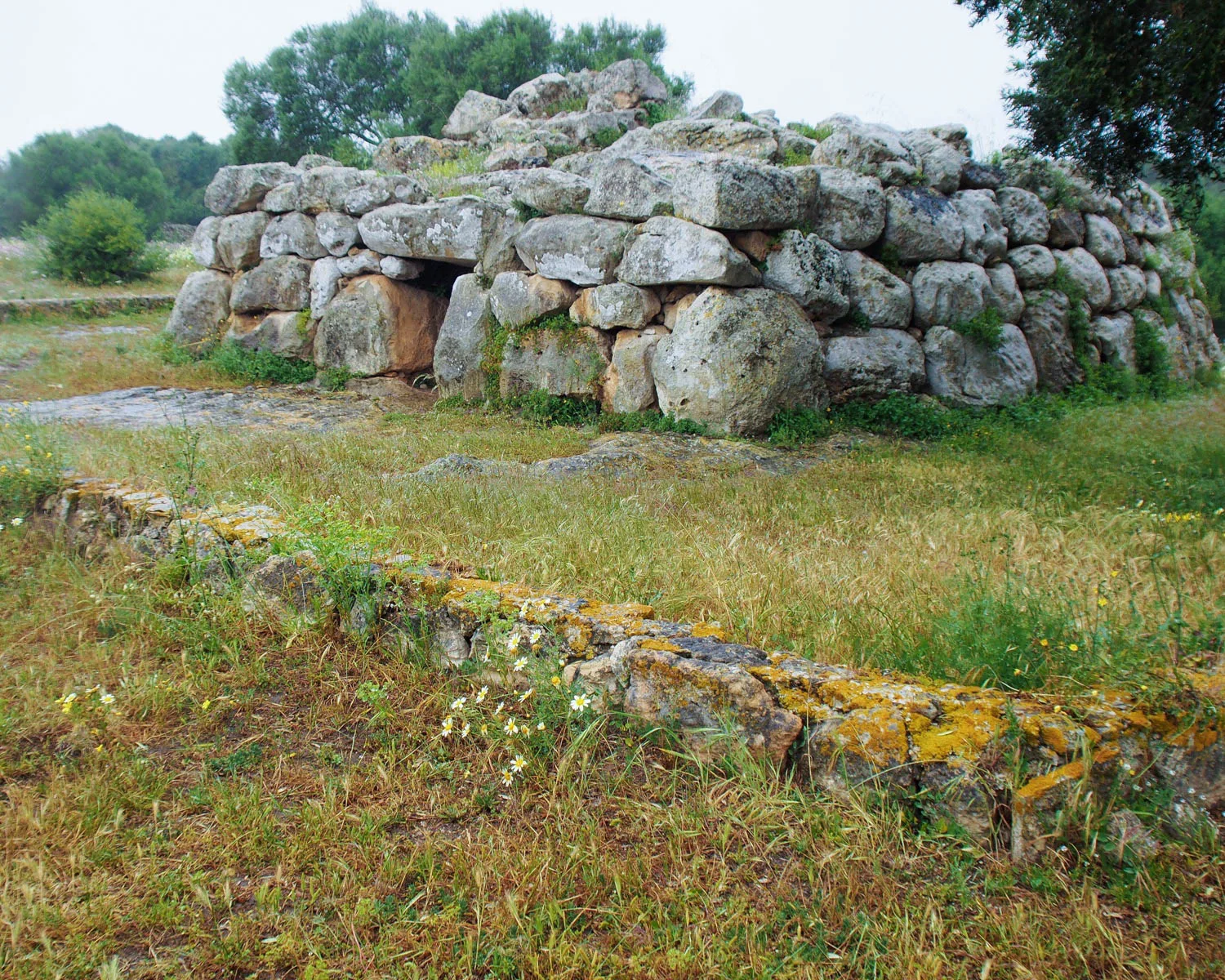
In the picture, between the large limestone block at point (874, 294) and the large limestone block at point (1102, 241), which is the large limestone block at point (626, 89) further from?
the large limestone block at point (1102, 241)

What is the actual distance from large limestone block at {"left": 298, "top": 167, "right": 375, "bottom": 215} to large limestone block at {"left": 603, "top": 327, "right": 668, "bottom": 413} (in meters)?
5.04

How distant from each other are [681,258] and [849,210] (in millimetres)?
2433

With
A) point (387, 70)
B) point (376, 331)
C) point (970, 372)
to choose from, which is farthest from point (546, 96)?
point (387, 70)

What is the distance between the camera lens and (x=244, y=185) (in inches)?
504

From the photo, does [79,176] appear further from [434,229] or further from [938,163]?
[938,163]

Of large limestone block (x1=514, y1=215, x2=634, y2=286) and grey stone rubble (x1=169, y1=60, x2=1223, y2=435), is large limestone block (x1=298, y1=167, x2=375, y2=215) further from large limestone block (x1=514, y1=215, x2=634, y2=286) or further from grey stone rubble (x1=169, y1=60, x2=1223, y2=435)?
large limestone block (x1=514, y1=215, x2=634, y2=286)

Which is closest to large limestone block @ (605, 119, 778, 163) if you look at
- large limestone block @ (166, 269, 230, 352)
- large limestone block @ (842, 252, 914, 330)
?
large limestone block @ (842, 252, 914, 330)

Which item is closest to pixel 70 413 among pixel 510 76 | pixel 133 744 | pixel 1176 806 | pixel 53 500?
pixel 53 500

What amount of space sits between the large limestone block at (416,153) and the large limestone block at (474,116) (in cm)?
96

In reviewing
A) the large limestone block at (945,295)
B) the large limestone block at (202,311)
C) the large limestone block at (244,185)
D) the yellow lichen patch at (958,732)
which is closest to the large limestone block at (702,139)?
the large limestone block at (945,295)

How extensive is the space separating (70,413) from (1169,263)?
17.4m

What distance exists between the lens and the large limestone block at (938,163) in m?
11.3

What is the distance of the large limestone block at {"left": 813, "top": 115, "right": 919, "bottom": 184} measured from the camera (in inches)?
428

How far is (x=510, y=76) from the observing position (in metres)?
29.1
